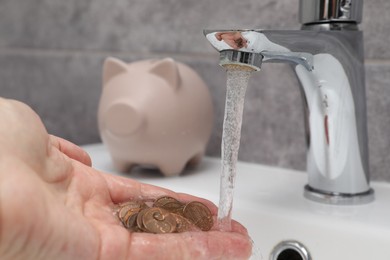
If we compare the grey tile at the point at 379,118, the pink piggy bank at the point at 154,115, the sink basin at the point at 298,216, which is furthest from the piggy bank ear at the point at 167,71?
the grey tile at the point at 379,118

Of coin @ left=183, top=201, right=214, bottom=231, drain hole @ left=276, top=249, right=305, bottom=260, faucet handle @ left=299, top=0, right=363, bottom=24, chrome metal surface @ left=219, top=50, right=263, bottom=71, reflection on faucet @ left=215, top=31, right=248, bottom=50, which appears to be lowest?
drain hole @ left=276, top=249, right=305, bottom=260

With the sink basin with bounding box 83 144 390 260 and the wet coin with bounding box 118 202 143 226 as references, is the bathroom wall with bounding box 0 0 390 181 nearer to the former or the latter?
the sink basin with bounding box 83 144 390 260

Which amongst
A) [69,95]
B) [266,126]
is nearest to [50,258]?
[266,126]

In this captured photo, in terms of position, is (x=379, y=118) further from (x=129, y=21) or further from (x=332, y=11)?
(x=129, y=21)

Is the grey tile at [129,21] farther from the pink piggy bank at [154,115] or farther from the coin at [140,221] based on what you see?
the coin at [140,221]

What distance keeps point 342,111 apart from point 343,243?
12 centimetres

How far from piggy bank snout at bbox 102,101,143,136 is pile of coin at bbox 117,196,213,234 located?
14 centimetres

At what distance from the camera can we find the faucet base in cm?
52

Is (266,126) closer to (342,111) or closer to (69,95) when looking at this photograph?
(342,111)

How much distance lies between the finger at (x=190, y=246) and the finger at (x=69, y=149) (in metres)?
0.12

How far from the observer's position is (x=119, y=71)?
60 centimetres

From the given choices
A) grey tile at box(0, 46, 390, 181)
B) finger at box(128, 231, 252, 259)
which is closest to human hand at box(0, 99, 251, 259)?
finger at box(128, 231, 252, 259)

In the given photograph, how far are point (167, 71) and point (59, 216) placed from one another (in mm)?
275

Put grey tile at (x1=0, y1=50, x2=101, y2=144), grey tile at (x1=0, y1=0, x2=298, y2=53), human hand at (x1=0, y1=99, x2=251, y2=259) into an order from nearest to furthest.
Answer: human hand at (x1=0, y1=99, x2=251, y2=259), grey tile at (x1=0, y1=0, x2=298, y2=53), grey tile at (x1=0, y1=50, x2=101, y2=144)
